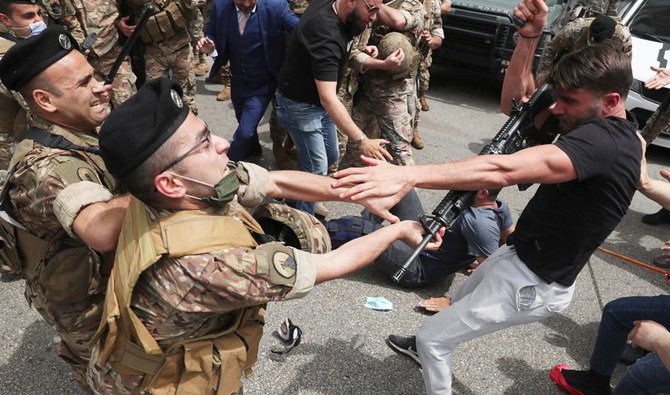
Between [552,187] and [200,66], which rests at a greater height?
[552,187]

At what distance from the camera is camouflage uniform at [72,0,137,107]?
4332 mm

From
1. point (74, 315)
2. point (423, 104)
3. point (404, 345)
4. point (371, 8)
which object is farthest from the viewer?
point (423, 104)

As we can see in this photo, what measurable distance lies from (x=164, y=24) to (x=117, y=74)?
0.75 m

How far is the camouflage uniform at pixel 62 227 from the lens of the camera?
5.56 ft

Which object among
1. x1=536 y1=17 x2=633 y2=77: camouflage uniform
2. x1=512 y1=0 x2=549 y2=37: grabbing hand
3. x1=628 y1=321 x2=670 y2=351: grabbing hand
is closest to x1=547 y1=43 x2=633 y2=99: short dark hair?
x1=512 y1=0 x2=549 y2=37: grabbing hand

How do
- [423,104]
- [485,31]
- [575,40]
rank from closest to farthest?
[575,40] < [423,104] < [485,31]

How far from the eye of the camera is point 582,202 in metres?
2.17

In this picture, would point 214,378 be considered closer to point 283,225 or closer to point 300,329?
point 283,225

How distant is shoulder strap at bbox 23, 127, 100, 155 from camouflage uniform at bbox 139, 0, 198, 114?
10.7ft

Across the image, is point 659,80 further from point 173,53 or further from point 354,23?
point 173,53

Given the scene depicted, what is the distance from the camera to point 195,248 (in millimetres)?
1513

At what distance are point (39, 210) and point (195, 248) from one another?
0.67 metres

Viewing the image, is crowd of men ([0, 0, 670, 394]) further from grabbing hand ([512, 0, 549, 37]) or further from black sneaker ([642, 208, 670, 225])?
black sneaker ([642, 208, 670, 225])

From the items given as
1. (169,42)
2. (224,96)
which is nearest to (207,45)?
(169,42)
